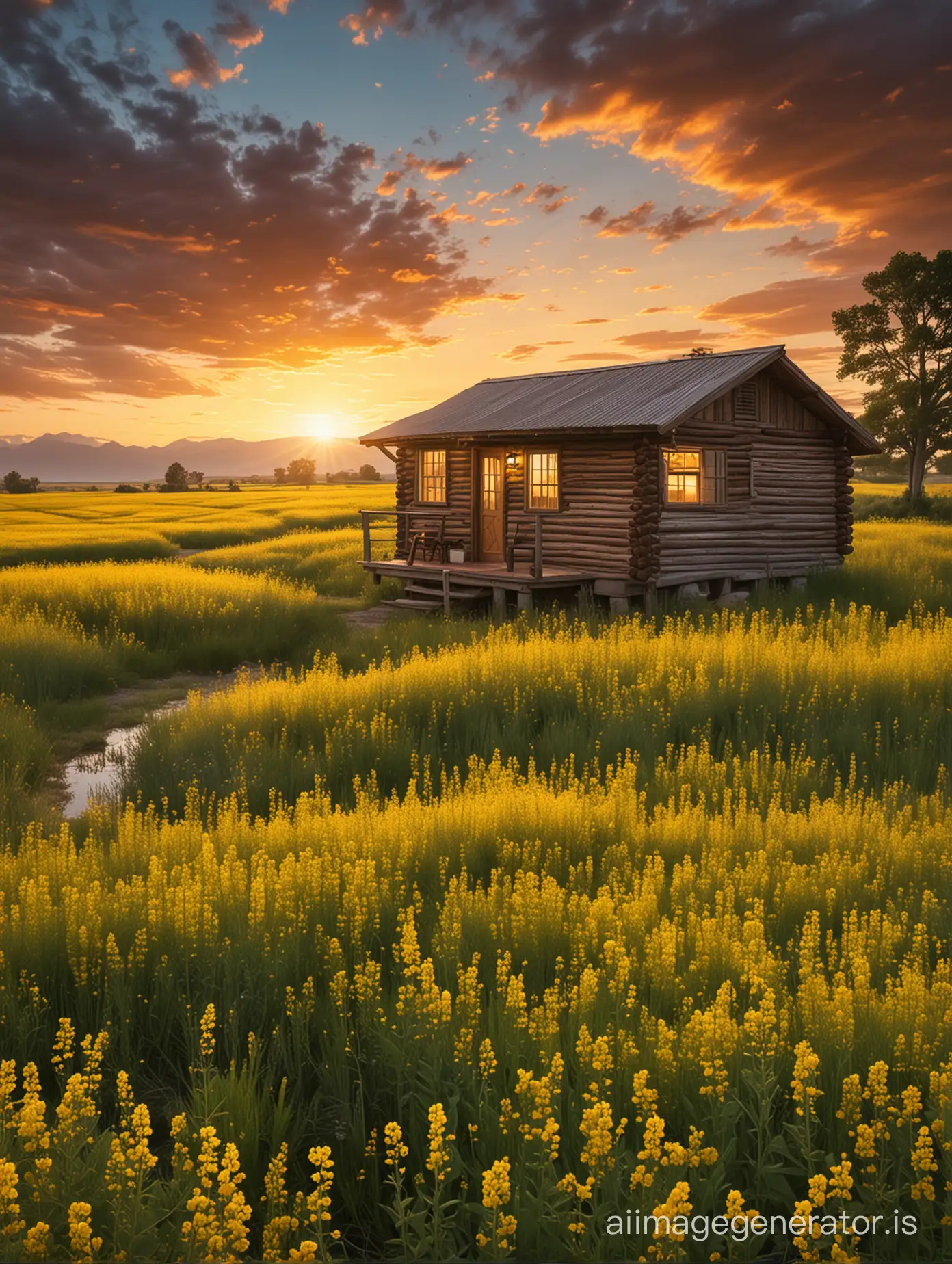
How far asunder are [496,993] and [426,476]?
22.3 meters

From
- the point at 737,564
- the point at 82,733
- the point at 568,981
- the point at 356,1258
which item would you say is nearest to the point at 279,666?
the point at 82,733

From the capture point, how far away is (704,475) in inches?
867

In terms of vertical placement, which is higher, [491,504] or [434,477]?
[434,477]

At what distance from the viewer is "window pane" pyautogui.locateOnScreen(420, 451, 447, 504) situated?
2522 cm

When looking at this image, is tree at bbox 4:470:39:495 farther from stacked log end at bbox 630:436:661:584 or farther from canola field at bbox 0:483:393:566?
stacked log end at bbox 630:436:661:584

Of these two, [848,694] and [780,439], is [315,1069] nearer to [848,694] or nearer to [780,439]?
[848,694]

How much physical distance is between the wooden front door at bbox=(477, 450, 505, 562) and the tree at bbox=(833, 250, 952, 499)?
→ 1313 inches

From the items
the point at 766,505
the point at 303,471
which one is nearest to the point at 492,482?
the point at 766,505

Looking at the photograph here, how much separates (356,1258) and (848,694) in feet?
29.9

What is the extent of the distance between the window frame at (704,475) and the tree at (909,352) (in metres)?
31.4

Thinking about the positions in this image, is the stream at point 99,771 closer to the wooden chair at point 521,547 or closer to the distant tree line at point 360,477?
the wooden chair at point 521,547

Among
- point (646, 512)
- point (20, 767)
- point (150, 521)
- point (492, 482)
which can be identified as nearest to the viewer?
point (20, 767)

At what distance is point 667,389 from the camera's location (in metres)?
21.1

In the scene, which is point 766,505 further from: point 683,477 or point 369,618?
point 369,618
